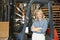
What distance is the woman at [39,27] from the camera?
11.1ft

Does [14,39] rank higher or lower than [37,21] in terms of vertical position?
lower

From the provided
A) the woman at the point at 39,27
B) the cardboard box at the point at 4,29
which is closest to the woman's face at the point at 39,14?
the woman at the point at 39,27

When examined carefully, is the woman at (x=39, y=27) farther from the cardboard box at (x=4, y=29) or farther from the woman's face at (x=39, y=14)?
the cardboard box at (x=4, y=29)

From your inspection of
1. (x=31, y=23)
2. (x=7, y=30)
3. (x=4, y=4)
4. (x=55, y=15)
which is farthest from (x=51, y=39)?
(x=55, y=15)

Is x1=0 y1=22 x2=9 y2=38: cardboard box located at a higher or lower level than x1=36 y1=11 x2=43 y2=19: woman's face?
lower

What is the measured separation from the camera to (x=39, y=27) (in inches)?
134

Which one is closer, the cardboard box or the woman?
the woman

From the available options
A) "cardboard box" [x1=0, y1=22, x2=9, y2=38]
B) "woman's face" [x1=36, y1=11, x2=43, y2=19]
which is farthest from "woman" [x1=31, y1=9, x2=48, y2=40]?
"cardboard box" [x1=0, y1=22, x2=9, y2=38]

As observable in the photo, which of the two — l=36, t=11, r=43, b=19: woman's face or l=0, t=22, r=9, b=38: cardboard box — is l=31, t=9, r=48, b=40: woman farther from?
l=0, t=22, r=9, b=38: cardboard box

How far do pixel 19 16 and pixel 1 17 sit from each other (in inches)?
19.5

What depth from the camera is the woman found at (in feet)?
11.1

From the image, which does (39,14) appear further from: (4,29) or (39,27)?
(4,29)

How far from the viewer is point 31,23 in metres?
3.71

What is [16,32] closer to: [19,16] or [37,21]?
[37,21]
